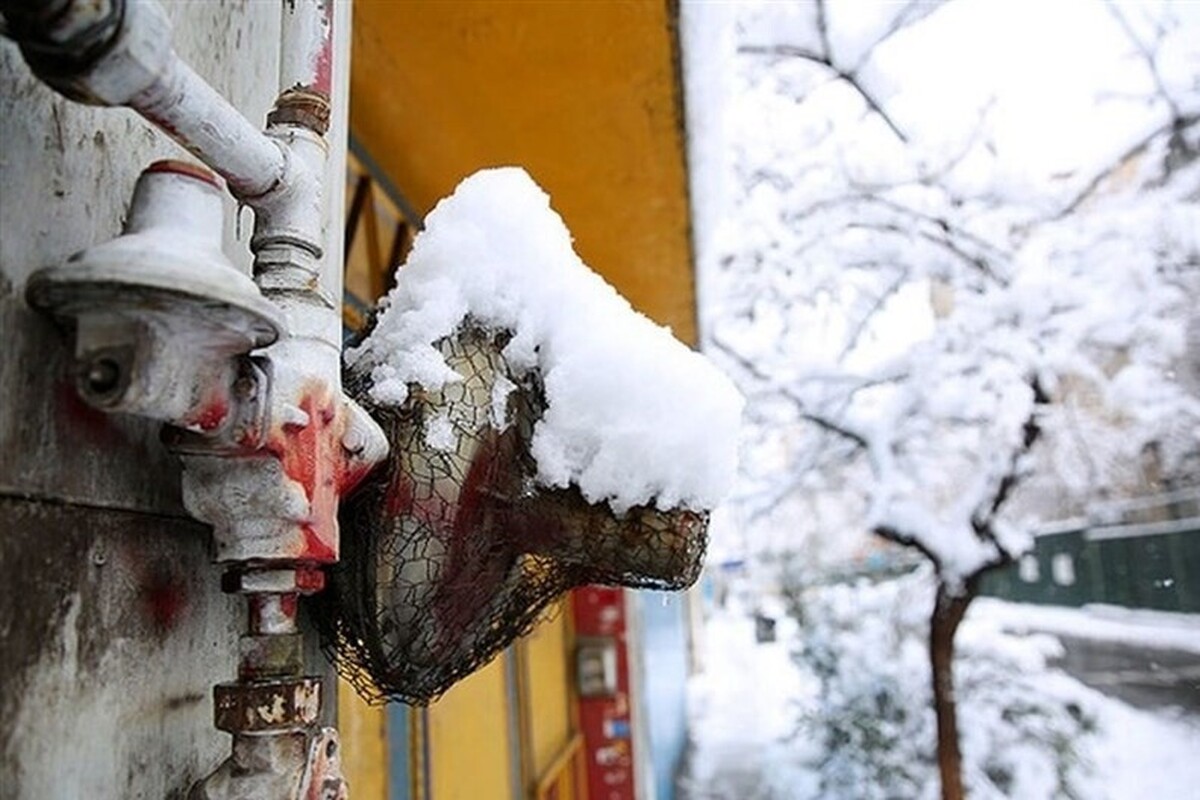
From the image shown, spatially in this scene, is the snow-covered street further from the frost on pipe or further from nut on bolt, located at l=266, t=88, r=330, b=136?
nut on bolt, located at l=266, t=88, r=330, b=136

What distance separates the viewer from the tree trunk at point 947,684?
5938 mm

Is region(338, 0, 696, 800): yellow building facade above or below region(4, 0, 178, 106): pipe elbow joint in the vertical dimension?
above

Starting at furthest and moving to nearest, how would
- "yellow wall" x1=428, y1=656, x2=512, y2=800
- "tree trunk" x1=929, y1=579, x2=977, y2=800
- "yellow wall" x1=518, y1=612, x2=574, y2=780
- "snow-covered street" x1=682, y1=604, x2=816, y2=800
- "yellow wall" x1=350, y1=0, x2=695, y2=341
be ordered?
"snow-covered street" x1=682, y1=604, x2=816, y2=800
"tree trunk" x1=929, y1=579, x2=977, y2=800
"yellow wall" x1=518, y1=612, x2=574, y2=780
"yellow wall" x1=428, y1=656, x2=512, y2=800
"yellow wall" x1=350, y1=0, x2=695, y2=341

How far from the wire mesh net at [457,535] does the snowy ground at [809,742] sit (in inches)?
190

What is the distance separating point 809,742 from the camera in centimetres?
804

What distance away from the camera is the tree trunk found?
19.5 ft

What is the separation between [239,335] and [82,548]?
27 centimetres

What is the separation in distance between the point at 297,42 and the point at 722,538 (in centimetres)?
974

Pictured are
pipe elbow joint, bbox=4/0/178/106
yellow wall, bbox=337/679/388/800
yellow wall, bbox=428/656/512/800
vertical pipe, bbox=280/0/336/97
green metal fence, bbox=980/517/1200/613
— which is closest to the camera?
pipe elbow joint, bbox=4/0/178/106

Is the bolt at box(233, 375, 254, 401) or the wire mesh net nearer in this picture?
the bolt at box(233, 375, 254, 401)

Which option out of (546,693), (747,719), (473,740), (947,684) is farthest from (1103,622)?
(473,740)

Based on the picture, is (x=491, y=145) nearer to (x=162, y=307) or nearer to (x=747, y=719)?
(x=162, y=307)

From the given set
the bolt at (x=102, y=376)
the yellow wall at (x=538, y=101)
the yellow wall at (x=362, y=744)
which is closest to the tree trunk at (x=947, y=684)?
the yellow wall at (x=538, y=101)

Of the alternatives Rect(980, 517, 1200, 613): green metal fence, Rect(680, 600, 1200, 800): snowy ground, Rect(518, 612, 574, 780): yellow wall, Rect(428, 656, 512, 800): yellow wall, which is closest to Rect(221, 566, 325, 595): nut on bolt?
Rect(428, 656, 512, 800): yellow wall
